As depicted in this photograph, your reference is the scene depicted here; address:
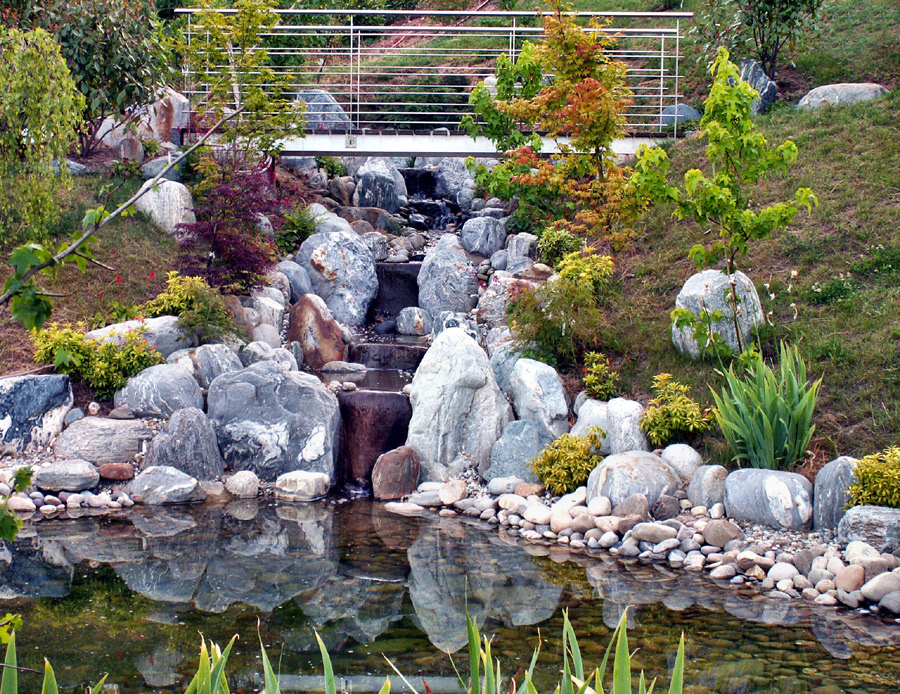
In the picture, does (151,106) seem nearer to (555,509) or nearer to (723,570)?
(555,509)

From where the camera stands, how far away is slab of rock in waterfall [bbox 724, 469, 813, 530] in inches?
274

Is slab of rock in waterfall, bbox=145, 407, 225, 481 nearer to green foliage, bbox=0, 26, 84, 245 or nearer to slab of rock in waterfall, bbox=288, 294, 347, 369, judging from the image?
green foliage, bbox=0, 26, 84, 245

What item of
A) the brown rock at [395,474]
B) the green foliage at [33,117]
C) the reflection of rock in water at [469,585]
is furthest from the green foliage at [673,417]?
the green foliage at [33,117]

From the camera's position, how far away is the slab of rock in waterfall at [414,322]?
13555mm

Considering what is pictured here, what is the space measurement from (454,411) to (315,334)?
12.0ft

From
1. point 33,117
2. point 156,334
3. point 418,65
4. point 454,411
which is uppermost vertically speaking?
point 418,65

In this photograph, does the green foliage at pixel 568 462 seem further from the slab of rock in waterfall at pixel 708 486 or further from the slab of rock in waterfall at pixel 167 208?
the slab of rock in waterfall at pixel 167 208

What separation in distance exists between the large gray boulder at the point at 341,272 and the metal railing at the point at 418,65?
3.49m

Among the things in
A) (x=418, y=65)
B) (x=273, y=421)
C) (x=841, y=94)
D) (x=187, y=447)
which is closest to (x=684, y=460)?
(x=273, y=421)

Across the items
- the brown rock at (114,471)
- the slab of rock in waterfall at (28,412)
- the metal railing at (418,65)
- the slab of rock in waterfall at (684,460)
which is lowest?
the brown rock at (114,471)

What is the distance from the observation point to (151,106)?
14.9 metres

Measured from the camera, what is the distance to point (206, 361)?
A: 9.95 meters

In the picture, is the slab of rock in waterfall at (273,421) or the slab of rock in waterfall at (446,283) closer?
the slab of rock in waterfall at (273,421)

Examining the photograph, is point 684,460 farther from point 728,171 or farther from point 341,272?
point 341,272
